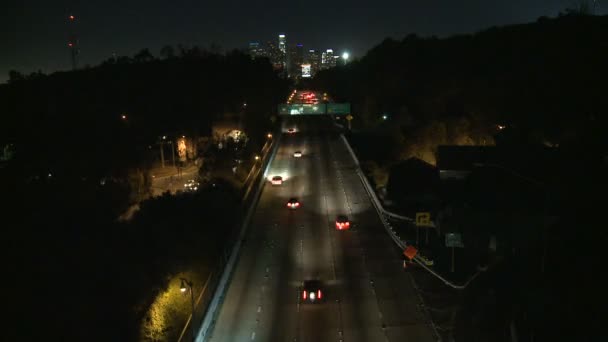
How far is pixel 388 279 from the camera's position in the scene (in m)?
18.5

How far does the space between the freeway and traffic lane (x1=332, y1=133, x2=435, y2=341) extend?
3 centimetres

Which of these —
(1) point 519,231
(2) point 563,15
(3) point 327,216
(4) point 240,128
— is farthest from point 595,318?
(2) point 563,15

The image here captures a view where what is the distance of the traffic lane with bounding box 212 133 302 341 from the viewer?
50.9ft

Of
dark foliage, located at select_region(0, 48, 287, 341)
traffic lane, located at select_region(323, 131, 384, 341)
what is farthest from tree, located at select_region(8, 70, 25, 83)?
traffic lane, located at select_region(323, 131, 384, 341)

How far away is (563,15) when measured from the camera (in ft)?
208

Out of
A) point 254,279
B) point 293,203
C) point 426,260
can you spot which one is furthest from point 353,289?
point 293,203

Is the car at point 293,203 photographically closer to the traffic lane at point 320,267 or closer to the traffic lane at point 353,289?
the traffic lane at point 320,267

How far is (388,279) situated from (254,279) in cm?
492

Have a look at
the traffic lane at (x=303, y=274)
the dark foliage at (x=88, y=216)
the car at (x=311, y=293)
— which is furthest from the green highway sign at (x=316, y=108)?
the car at (x=311, y=293)

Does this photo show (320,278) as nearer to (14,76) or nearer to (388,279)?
(388,279)

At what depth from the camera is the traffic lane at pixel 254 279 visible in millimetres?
15508

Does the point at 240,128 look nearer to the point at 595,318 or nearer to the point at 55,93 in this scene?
the point at 55,93

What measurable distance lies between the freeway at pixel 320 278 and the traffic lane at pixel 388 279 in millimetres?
29

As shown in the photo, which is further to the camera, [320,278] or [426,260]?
[426,260]
